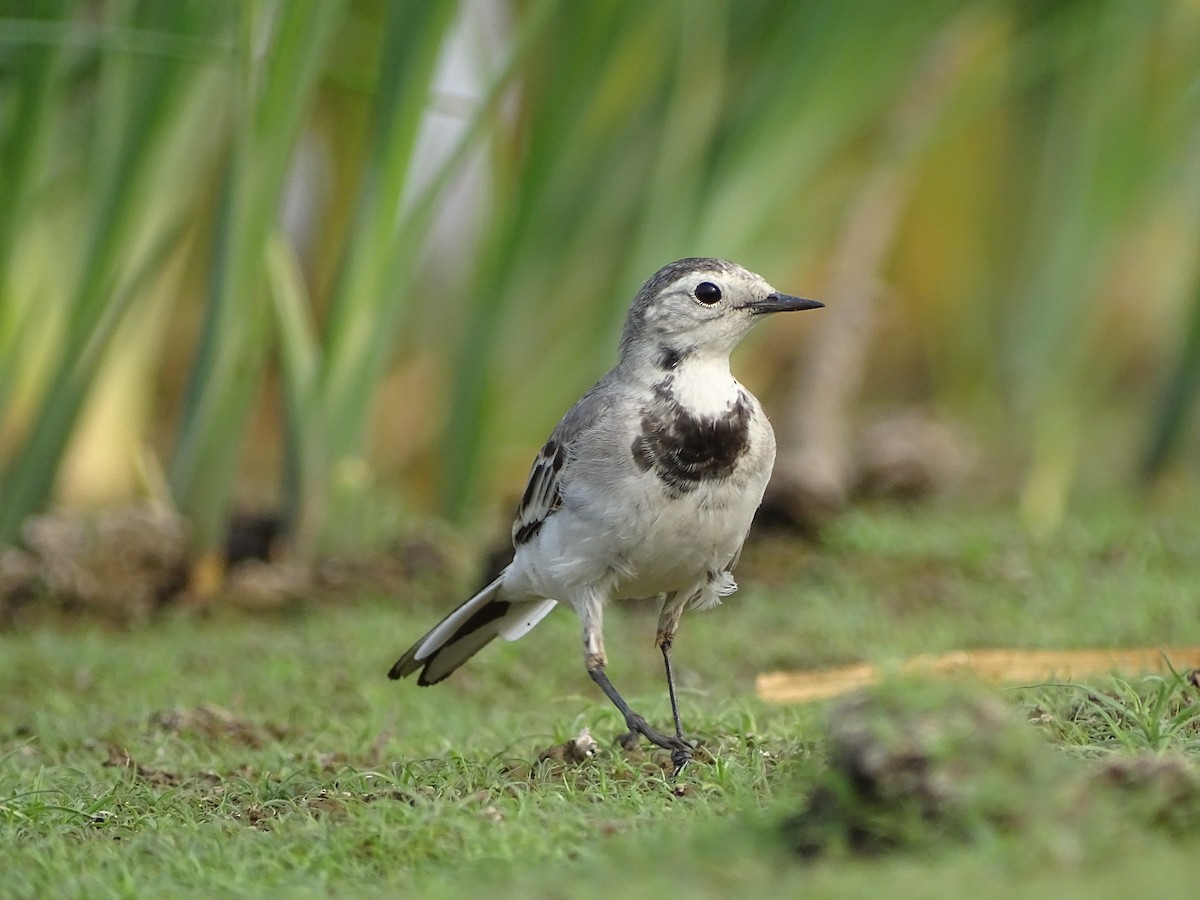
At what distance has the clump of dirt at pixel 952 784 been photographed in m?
3.07

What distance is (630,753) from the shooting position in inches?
180

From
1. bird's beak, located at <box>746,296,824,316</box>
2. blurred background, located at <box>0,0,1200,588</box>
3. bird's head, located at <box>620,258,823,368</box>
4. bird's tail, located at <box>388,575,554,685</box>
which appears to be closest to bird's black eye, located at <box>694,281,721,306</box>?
bird's head, located at <box>620,258,823,368</box>

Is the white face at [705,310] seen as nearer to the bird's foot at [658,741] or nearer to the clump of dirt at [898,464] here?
the bird's foot at [658,741]

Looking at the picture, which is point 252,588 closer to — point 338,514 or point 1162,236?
point 338,514

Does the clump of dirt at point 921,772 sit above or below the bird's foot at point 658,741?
above

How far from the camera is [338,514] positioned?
7.85m

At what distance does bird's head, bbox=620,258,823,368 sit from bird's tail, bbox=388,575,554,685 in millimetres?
867

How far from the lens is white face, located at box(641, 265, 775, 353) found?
4965 mm

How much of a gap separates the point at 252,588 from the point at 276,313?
1232 millimetres

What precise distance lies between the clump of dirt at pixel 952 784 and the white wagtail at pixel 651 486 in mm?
1169

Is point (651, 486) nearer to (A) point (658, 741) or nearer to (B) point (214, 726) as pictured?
(A) point (658, 741)

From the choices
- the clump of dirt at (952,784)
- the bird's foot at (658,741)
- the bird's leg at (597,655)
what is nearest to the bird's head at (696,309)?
the bird's leg at (597,655)

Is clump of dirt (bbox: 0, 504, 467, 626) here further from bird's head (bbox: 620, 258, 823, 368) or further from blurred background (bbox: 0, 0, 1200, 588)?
bird's head (bbox: 620, 258, 823, 368)

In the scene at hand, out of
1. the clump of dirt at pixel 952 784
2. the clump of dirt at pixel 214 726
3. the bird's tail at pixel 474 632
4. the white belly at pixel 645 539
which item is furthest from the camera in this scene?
the clump of dirt at pixel 214 726
